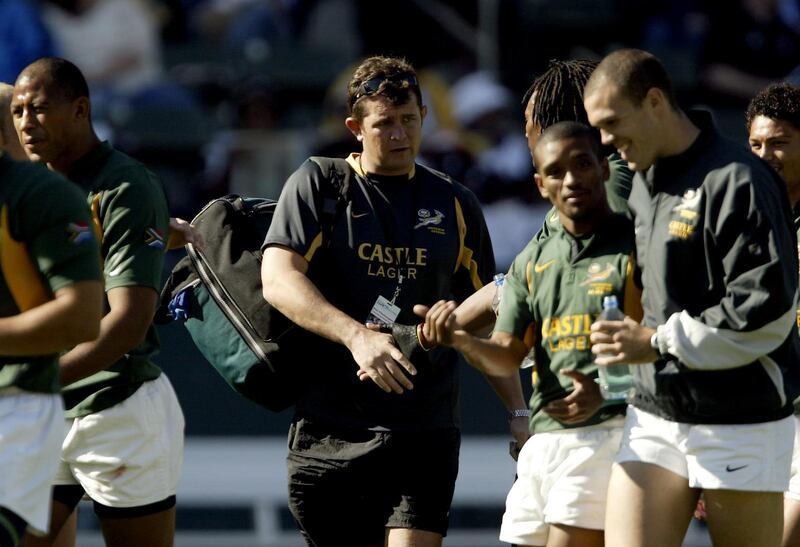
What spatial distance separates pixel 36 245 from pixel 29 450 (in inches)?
22.2

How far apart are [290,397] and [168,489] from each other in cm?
56

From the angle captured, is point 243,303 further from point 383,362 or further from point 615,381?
point 615,381

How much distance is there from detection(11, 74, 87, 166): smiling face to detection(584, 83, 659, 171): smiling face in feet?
6.32

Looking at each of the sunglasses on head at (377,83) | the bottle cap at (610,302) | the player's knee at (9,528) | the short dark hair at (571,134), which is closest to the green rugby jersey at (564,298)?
the bottle cap at (610,302)

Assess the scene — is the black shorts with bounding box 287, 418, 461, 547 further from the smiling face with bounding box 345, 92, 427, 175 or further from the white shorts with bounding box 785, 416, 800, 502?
the white shorts with bounding box 785, 416, 800, 502

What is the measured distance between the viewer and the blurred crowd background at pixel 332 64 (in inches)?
447

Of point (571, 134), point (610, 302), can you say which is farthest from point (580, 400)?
point (571, 134)

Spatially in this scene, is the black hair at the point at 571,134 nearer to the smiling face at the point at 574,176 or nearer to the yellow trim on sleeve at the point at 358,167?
the smiling face at the point at 574,176

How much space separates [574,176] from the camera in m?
4.45

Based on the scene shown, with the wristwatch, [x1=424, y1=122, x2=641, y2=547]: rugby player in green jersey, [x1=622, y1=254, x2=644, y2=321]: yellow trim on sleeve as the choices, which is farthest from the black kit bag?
[x1=622, y1=254, x2=644, y2=321]: yellow trim on sleeve

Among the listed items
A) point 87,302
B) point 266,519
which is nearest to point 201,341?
point 87,302

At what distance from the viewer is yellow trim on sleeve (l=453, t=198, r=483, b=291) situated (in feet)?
17.8

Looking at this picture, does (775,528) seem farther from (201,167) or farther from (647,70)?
(201,167)

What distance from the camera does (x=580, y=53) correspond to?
12203 mm
